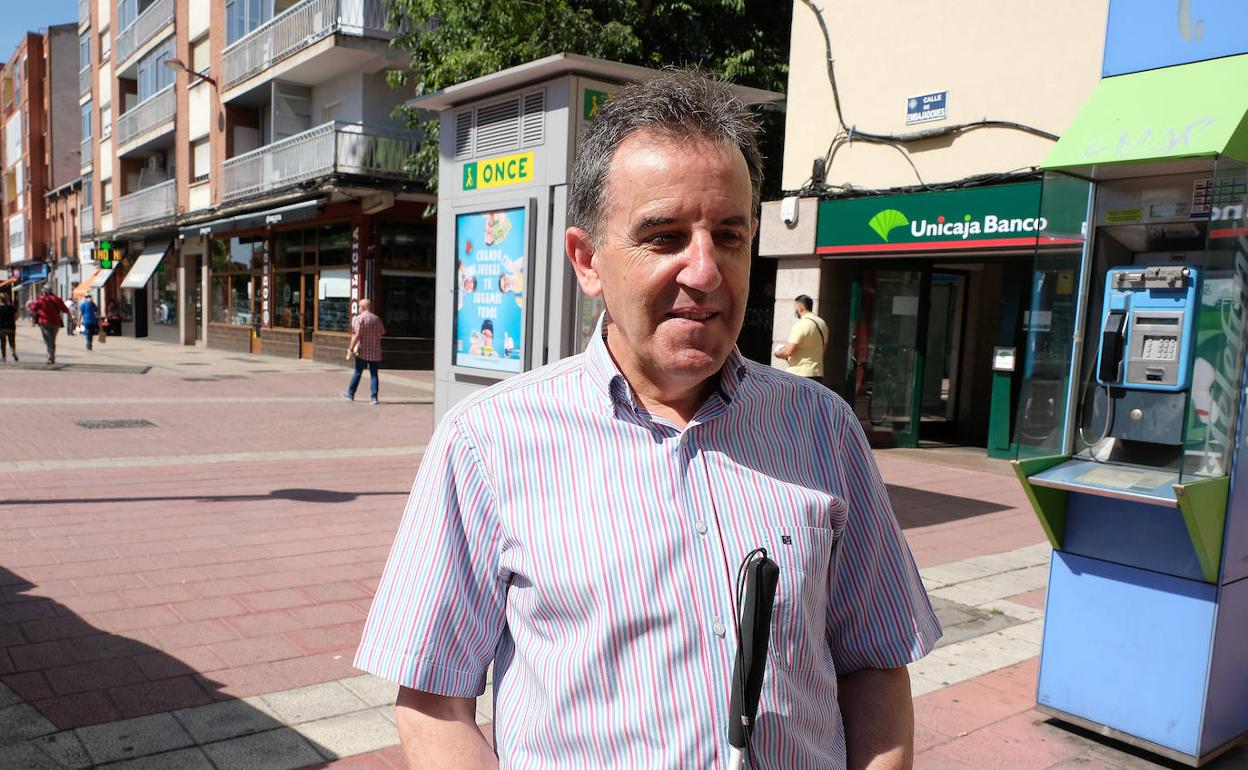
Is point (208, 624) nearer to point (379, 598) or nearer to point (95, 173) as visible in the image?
point (379, 598)

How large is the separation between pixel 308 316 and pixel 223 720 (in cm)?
2070

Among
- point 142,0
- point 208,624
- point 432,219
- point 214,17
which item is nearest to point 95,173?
point 142,0

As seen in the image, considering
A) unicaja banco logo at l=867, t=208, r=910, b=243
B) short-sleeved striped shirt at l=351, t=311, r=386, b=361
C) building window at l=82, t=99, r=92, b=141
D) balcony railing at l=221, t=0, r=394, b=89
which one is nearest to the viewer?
unicaja banco logo at l=867, t=208, r=910, b=243

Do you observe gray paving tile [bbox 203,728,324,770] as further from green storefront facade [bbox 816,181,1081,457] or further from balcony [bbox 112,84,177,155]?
balcony [bbox 112,84,177,155]

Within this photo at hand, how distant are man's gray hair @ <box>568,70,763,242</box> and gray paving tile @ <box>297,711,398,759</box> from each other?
2.53 m

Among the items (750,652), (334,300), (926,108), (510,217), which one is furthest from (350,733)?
(334,300)

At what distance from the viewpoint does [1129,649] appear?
360 centimetres

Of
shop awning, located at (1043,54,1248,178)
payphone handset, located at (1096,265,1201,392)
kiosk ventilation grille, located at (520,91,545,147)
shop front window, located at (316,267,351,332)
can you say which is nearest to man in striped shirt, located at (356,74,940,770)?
shop awning, located at (1043,54,1248,178)

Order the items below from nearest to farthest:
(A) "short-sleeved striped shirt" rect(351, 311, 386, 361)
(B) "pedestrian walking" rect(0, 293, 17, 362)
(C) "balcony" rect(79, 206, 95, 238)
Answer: (A) "short-sleeved striped shirt" rect(351, 311, 386, 361)
(B) "pedestrian walking" rect(0, 293, 17, 362)
(C) "balcony" rect(79, 206, 95, 238)

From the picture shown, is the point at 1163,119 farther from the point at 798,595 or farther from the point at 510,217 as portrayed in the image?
the point at 510,217

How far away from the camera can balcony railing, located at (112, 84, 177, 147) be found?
29.4 m

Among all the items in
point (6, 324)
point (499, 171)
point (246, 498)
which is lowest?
point (246, 498)

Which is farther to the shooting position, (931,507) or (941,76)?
(941,76)

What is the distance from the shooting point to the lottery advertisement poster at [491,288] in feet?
22.8
